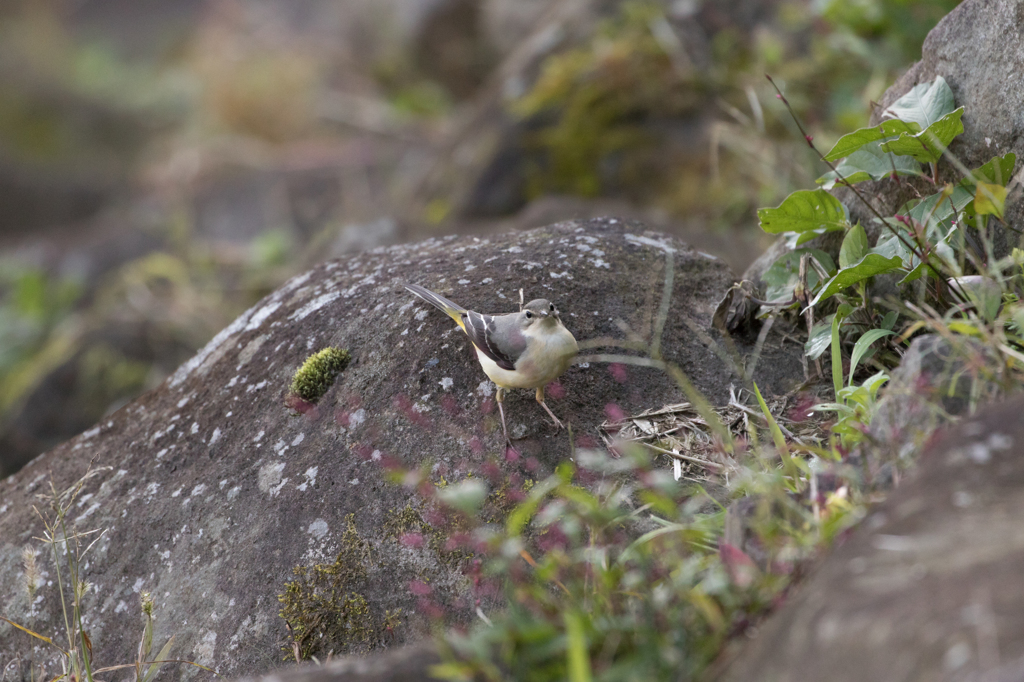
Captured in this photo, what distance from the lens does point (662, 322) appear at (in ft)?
11.7

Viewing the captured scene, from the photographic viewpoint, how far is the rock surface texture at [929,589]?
1.41 meters

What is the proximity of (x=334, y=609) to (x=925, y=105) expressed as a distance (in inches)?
126

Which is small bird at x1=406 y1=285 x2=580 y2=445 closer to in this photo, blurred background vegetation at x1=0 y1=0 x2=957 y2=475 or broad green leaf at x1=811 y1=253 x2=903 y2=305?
broad green leaf at x1=811 y1=253 x2=903 y2=305

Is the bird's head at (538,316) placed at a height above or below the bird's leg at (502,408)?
above

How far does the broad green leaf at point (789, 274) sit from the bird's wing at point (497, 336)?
1.37 metres

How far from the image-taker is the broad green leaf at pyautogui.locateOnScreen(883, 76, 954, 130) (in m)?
3.19

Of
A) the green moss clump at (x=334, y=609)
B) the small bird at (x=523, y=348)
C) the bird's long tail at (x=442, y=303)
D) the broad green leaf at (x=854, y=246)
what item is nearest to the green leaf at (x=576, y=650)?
the green moss clump at (x=334, y=609)

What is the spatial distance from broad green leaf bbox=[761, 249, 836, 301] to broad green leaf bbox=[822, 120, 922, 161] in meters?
0.51

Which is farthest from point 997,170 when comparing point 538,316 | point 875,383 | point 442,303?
point 442,303

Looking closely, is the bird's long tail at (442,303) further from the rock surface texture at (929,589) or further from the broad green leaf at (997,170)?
the broad green leaf at (997,170)

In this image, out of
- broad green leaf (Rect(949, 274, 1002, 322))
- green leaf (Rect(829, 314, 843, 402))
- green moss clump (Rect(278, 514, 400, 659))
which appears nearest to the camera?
broad green leaf (Rect(949, 274, 1002, 322))

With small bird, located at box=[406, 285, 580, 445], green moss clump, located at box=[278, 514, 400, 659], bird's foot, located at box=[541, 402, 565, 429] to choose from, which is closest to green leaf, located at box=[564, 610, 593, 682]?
green moss clump, located at box=[278, 514, 400, 659]

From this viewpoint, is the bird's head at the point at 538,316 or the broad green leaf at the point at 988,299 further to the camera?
the bird's head at the point at 538,316

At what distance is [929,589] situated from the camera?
151 centimetres
